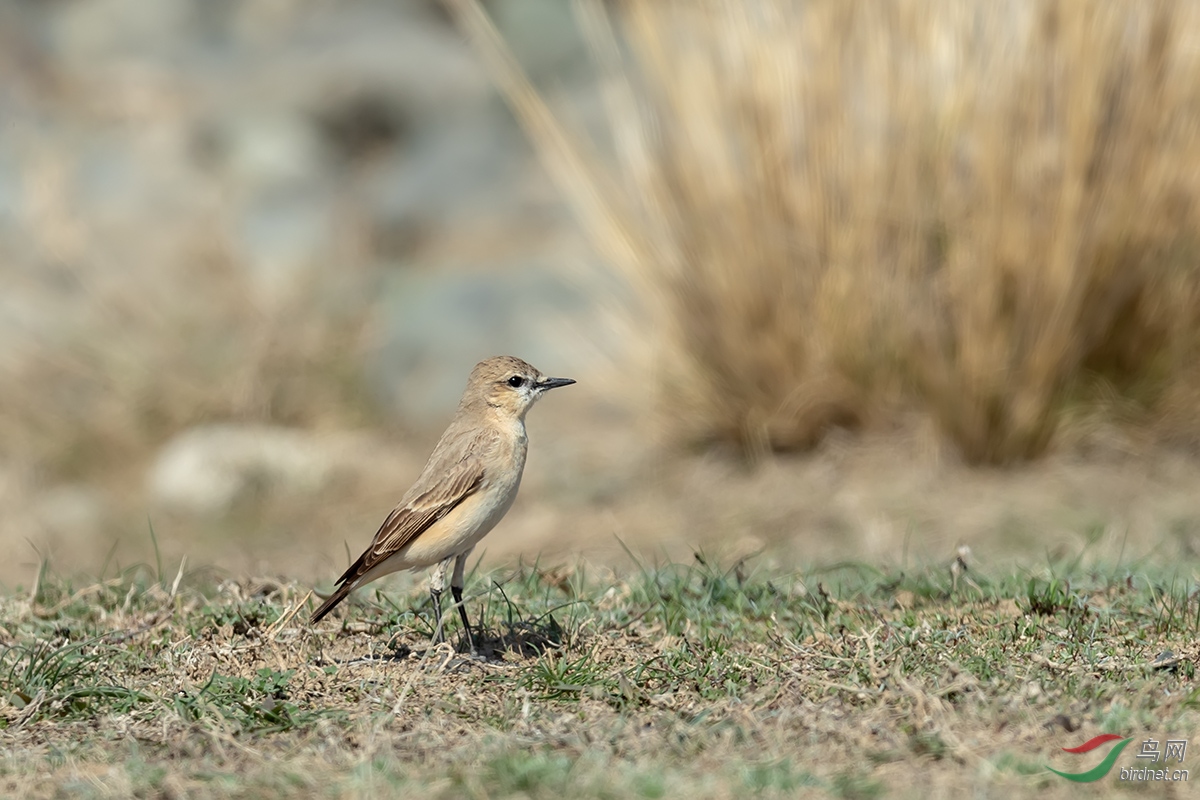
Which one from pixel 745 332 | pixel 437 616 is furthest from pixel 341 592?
pixel 745 332

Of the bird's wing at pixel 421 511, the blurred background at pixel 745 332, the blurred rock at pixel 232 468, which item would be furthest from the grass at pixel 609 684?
the blurred rock at pixel 232 468

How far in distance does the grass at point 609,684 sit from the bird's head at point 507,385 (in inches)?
28.9

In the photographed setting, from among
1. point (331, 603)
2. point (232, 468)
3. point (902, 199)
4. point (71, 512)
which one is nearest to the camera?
point (331, 603)

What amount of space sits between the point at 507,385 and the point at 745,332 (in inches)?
139

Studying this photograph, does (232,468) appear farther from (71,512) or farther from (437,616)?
(437,616)

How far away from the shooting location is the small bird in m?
4.96

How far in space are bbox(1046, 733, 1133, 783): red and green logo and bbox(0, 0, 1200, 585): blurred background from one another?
2348mm

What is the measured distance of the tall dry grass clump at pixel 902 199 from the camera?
783cm

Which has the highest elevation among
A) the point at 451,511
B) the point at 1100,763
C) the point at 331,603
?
the point at 451,511

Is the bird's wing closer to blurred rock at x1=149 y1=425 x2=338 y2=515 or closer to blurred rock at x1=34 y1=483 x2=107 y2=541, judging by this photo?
blurred rock at x1=34 y1=483 x2=107 y2=541

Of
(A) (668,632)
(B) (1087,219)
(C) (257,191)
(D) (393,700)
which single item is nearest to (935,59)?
(B) (1087,219)

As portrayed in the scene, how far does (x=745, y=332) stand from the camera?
877cm

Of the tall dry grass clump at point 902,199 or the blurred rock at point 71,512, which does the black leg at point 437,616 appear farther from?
the blurred rock at point 71,512

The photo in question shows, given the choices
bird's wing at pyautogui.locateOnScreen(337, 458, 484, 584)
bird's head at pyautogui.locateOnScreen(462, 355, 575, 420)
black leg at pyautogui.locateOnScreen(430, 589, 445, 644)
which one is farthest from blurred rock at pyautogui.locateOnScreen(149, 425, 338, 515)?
bird's wing at pyautogui.locateOnScreen(337, 458, 484, 584)
